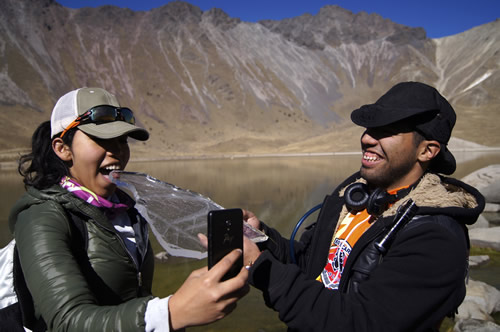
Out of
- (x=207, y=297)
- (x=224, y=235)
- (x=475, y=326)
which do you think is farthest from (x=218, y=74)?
(x=207, y=297)

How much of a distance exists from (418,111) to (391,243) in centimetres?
72

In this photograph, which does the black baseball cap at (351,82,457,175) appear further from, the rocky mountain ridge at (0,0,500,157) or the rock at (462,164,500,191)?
the rocky mountain ridge at (0,0,500,157)

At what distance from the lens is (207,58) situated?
6562 centimetres

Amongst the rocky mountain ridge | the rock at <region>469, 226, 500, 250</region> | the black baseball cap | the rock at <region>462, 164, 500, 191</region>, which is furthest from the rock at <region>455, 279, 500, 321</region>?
the rocky mountain ridge

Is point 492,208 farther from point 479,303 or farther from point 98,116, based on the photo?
point 98,116

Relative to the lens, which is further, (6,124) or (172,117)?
(172,117)

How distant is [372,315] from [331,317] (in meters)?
0.18

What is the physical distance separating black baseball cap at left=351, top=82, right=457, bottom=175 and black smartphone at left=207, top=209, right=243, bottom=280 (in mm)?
1124

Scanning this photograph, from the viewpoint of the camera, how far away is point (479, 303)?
15.6 ft

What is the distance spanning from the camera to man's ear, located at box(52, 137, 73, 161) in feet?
6.71

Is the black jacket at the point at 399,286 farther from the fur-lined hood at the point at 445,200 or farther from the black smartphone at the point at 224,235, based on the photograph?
the black smartphone at the point at 224,235

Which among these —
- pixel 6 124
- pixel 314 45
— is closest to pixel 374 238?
pixel 6 124

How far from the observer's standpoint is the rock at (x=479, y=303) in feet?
15.0

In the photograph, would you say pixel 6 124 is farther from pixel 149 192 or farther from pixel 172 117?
pixel 149 192
